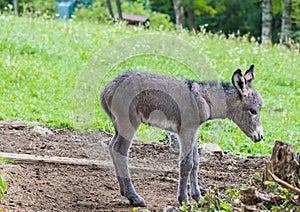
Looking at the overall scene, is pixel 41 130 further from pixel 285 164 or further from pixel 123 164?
pixel 285 164

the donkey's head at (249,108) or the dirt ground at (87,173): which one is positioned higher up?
the donkey's head at (249,108)

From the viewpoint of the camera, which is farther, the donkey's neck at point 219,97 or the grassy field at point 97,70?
the grassy field at point 97,70

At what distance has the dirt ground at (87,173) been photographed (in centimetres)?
581

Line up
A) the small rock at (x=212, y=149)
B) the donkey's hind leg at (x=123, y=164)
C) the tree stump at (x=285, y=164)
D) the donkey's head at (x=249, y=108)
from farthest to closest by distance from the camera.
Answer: the small rock at (x=212, y=149) → the donkey's head at (x=249, y=108) → the donkey's hind leg at (x=123, y=164) → the tree stump at (x=285, y=164)

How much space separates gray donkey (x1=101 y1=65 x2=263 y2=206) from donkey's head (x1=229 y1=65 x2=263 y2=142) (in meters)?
0.01

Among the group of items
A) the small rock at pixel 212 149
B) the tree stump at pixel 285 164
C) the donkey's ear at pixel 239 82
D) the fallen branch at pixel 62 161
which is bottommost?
the small rock at pixel 212 149

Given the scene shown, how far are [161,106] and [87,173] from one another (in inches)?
62.9

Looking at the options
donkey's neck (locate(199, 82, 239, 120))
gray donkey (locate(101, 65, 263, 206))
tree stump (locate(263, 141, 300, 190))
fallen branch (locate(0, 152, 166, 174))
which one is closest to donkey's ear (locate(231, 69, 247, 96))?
gray donkey (locate(101, 65, 263, 206))

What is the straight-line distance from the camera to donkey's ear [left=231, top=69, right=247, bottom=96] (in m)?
5.78

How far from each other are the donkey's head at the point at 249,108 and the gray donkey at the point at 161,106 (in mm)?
11

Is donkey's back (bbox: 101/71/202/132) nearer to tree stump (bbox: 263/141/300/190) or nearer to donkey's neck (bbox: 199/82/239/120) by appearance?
donkey's neck (bbox: 199/82/239/120)

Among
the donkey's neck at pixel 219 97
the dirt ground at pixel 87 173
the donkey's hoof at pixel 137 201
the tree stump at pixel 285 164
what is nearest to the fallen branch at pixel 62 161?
the dirt ground at pixel 87 173

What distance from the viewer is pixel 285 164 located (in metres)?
4.93

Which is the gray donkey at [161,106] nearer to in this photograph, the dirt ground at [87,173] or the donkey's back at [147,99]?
the donkey's back at [147,99]
